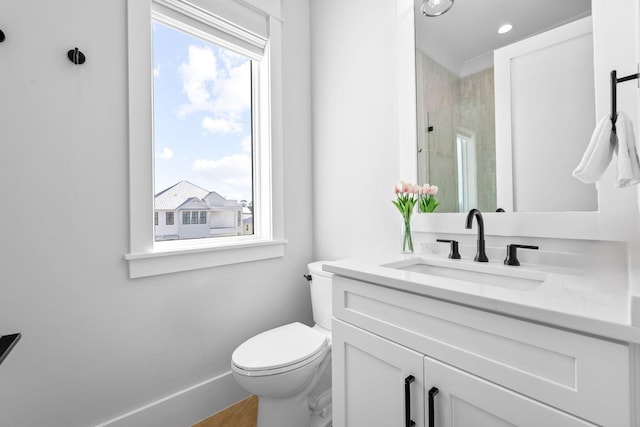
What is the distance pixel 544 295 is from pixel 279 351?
40.1 inches

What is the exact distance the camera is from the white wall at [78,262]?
1035mm

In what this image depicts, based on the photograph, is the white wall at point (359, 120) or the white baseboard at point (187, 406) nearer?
the white baseboard at point (187, 406)

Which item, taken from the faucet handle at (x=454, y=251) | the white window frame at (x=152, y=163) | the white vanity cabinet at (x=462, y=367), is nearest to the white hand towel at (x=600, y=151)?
the white vanity cabinet at (x=462, y=367)

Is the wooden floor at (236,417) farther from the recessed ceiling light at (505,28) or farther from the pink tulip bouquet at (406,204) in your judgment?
the recessed ceiling light at (505,28)

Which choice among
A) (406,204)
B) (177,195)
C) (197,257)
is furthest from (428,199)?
(177,195)

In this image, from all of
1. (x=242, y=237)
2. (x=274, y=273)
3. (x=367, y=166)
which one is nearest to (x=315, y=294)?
(x=274, y=273)

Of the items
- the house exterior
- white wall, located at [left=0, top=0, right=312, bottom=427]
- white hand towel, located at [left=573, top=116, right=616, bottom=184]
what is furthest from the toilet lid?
white hand towel, located at [left=573, top=116, right=616, bottom=184]

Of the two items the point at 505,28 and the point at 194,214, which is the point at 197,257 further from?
the point at 505,28

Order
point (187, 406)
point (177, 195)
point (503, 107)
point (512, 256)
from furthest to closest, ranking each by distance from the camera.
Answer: point (177, 195) → point (187, 406) → point (503, 107) → point (512, 256)

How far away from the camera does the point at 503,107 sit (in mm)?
1118

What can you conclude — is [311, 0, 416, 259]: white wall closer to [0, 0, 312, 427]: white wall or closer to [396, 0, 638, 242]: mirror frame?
[396, 0, 638, 242]: mirror frame

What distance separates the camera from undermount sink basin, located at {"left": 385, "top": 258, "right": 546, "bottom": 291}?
0.92m

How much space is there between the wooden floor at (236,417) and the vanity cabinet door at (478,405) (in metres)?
1.08

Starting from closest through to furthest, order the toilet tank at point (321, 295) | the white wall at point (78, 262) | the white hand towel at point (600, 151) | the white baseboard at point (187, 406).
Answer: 1. the white hand towel at point (600, 151)
2. the white wall at point (78, 262)
3. the white baseboard at point (187, 406)
4. the toilet tank at point (321, 295)
